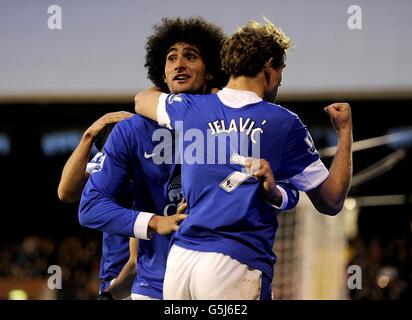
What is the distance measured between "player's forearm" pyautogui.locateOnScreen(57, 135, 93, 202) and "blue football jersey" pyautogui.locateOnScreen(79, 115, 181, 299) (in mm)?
330

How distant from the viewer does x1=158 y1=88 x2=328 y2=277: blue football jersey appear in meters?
3.23

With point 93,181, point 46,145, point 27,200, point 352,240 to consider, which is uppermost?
point 93,181

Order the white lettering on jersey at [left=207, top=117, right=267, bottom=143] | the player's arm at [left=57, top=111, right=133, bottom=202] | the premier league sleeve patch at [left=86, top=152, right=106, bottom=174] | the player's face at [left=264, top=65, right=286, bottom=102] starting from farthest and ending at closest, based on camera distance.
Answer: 1. the player's arm at [left=57, top=111, right=133, bottom=202]
2. the premier league sleeve patch at [left=86, top=152, right=106, bottom=174]
3. the player's face at [left=264, top=65, right=286, bottom=102]
4. the white lettering on jersey at [left=207, top=117, right=267, bottom=143]

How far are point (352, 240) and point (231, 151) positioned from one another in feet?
36.9

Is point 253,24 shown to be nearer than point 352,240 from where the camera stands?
Yes

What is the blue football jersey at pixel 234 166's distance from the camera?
10.6ft

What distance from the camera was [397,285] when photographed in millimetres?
10922

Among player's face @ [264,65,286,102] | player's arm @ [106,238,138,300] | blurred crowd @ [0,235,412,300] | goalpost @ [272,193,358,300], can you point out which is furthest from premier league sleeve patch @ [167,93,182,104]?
blurred crowd @ [0,235,412,300]

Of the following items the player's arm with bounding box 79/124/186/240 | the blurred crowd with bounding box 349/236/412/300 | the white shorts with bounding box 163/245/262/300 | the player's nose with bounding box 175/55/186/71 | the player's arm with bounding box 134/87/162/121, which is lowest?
the blurred crowd with bounding box 349/236/412/300

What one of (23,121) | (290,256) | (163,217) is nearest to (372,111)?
(290,256)

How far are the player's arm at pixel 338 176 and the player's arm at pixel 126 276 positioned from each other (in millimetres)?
993

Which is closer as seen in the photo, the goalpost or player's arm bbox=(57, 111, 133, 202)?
player's arm bbox=(57, 111, 133, 202)

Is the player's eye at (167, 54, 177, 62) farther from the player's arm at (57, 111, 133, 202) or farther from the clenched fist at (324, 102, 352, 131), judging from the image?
the clenched fist at (324, 102, 352, 131)
